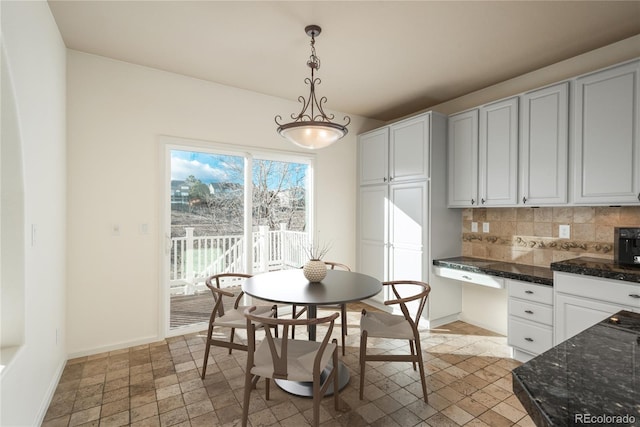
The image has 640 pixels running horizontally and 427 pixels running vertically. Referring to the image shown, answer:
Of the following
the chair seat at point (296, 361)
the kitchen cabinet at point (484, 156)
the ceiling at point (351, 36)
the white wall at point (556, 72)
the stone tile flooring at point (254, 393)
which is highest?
the ceiling at point (351, 36)

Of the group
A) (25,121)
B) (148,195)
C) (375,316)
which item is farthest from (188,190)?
(375,316)

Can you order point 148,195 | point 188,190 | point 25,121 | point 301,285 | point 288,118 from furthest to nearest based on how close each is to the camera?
point 288,118
point 188,190
point 148,195
point 301,285
point 25,121

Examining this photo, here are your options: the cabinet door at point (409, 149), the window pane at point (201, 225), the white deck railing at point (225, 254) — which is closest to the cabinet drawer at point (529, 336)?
the cabinet door at point (409, 149)

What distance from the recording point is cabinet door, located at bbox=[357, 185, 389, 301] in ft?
13.4

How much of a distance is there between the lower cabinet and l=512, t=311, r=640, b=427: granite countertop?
190 cm

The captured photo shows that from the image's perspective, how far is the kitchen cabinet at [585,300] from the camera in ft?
7.14

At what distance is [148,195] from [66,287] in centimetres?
106

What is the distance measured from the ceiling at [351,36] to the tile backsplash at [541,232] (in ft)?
4.71

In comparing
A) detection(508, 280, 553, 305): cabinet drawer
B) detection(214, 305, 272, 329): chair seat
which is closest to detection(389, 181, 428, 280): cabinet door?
detection(508, 280, 553, 305): cabinet drawer

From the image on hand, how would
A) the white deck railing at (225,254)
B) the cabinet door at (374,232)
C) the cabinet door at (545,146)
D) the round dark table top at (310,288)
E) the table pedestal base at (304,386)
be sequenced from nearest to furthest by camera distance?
the round dark table top at (310,288)
the table pedestal base at (304,386)
the cabinet door at (545,146)
the white deck railing at (225,254)
the cabinet door at (374,232)

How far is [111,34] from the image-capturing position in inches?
101

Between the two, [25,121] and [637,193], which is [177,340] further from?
[637,193]

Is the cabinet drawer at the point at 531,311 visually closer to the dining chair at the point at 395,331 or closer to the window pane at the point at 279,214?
the dining chair at the point at 395,331

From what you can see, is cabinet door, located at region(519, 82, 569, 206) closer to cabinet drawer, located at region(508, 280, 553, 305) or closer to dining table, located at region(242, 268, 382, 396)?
cabinet drawer, located at region(508, 280, 553, 305)
